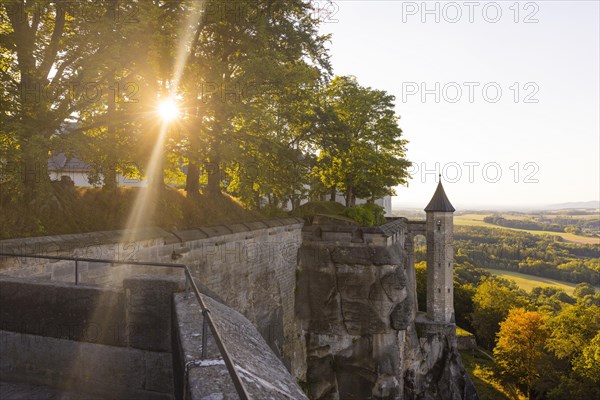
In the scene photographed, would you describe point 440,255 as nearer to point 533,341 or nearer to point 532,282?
point 533,341

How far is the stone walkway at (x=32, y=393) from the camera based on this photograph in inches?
173

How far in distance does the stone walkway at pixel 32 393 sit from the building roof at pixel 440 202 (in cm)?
2998

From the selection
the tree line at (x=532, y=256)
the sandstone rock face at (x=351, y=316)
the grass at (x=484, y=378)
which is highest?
the sandstone rock face at (x=351, y=316)

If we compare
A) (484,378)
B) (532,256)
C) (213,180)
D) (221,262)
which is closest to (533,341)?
(484,378)

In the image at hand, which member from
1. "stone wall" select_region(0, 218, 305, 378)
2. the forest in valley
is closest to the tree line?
the forest in valley

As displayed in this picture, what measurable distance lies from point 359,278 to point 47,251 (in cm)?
1492

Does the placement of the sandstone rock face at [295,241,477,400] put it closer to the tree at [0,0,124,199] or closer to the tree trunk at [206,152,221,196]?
the tree trunk at [206,152,221,196]

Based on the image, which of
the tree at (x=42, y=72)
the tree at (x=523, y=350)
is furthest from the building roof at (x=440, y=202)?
the tree at (x=42, y=72)

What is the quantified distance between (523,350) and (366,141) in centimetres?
2447

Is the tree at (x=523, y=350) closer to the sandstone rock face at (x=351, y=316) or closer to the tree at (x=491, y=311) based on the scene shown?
the tree at (x=491, y=311)

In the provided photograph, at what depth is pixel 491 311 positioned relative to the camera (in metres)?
45.6

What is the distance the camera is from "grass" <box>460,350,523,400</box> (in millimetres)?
34594

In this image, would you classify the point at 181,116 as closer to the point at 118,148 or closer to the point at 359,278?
the point at 118,148

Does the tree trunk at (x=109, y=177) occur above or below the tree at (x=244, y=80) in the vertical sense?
below
